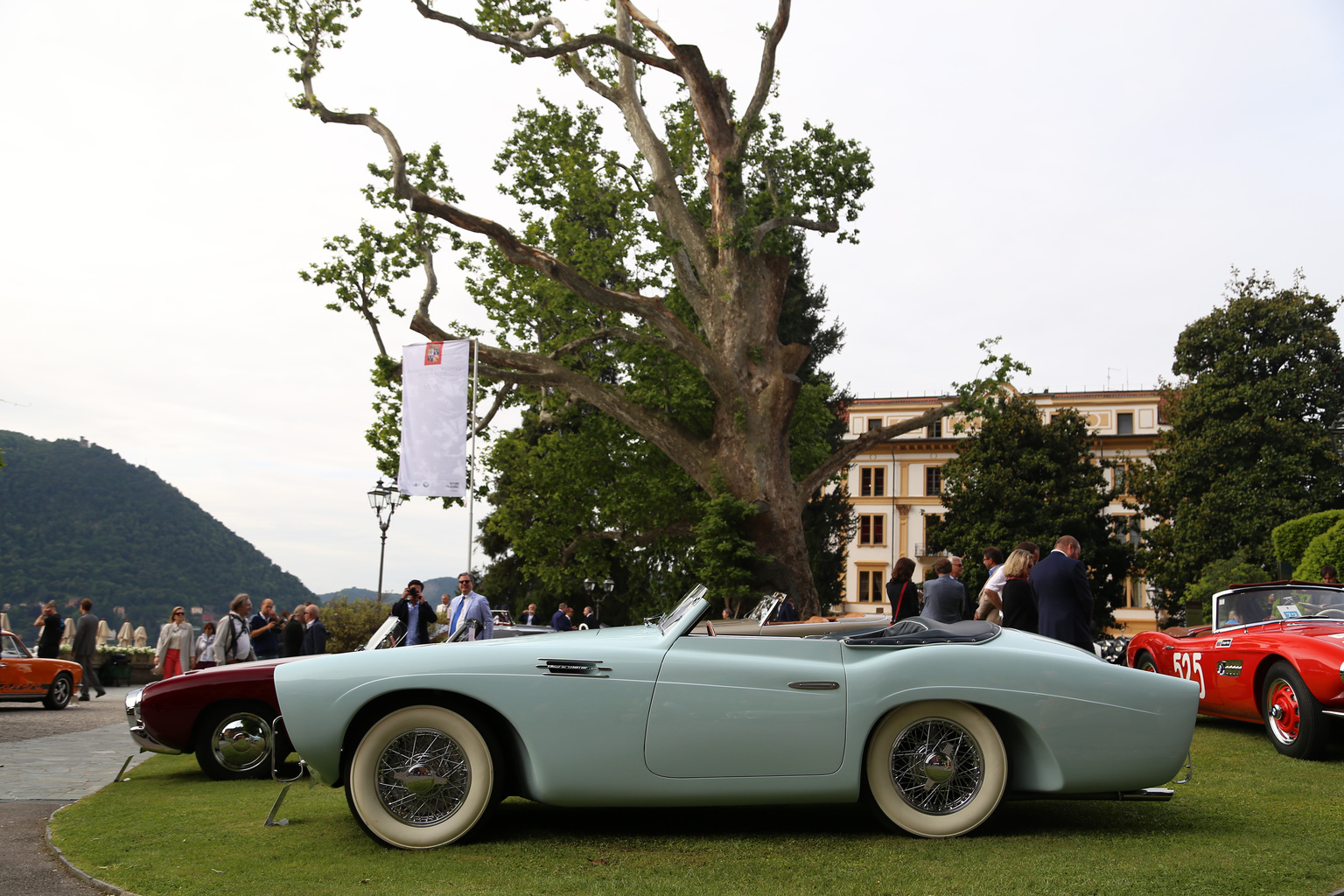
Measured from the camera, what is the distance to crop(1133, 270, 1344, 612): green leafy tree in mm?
38094

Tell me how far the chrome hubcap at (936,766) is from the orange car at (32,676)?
51.8ft

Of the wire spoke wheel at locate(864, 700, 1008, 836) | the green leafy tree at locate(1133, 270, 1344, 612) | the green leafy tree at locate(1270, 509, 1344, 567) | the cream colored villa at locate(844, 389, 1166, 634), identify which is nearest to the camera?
the wire spoke wheel at locate(864, 700, 1008, 836)

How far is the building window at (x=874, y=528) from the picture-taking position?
217 feet

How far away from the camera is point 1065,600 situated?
8.41 m

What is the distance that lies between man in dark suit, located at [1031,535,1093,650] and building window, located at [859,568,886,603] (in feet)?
190

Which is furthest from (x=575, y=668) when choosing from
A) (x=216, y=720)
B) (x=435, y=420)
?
(x=435, y=420)

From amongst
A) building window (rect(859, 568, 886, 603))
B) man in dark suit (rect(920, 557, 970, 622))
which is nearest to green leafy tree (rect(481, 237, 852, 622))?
man in dark suit (rect(920, 557, 970, 622))

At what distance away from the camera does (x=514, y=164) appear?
27.6m

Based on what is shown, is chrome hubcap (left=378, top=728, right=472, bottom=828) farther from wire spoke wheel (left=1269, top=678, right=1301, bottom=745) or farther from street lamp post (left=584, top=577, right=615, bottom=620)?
street lamp post (left=584, top=577, right=615, bottom=620)

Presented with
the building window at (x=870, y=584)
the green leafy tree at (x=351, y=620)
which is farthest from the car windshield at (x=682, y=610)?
the building window at (x=870, y=584)

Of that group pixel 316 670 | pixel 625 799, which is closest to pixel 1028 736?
pixel 625 799

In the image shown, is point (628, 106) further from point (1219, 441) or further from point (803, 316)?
point (1219, 441)

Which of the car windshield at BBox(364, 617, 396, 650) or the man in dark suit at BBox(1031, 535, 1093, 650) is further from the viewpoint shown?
the man in dark suit at BBox(1031, 535, 1093, 650)

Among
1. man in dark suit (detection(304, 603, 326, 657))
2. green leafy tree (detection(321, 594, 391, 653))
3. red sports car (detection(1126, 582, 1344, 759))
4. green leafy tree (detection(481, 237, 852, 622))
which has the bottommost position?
green leafy tree (detection(321, 594, 391, 653))
